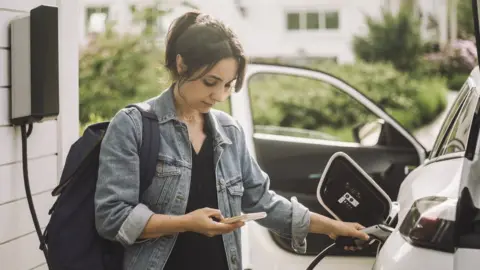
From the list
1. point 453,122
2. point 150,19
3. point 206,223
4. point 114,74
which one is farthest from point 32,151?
point 150,19

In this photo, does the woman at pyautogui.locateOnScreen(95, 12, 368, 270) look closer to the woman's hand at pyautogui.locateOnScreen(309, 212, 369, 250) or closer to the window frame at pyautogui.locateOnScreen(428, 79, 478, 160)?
the woman's hand at pyautogui.locateOnScreen(309, 212, 369, 250)

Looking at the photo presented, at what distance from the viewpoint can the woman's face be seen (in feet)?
7.90

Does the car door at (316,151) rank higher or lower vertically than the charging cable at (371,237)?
higher

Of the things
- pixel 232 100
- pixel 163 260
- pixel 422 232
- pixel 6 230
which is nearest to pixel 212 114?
pixel 163 260

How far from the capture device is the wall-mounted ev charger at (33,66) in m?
2.96

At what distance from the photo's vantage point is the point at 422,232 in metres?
2.01

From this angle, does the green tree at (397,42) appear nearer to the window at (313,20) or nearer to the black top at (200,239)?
the window at (313,20)

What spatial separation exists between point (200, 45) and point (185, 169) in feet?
1.14

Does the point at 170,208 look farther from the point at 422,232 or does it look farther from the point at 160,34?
the point at 160,34

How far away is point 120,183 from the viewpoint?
2.30 m

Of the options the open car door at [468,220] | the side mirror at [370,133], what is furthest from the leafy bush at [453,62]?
the open car door at [468,220]

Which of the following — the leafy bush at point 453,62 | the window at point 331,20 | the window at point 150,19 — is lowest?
the leafy bush at point 453,62

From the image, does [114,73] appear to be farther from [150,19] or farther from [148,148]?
[148,148]

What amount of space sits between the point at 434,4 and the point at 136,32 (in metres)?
4.56
